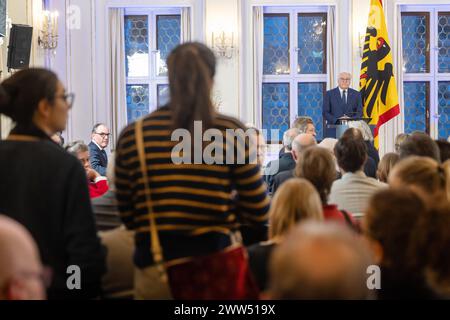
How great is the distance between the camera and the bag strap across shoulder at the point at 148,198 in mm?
2469

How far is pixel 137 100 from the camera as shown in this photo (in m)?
12.4

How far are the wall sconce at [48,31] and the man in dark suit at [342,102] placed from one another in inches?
161

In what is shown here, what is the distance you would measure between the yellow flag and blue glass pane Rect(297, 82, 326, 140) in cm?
179

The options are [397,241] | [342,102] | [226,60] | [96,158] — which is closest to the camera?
[397,241]

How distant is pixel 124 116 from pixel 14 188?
32.1ft

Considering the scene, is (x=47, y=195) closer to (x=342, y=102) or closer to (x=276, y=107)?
(x=342, y=102)

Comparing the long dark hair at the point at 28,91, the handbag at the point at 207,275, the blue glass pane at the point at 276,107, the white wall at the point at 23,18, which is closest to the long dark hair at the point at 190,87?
the handbag at the point at 207,275

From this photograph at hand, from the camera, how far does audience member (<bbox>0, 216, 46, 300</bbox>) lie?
1.59 m

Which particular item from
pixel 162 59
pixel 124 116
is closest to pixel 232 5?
pixel 162 59

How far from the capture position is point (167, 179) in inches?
98.0

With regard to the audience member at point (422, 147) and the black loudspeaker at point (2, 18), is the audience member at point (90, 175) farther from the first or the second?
the audience member at point (422, 147)

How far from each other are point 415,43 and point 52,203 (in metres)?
10.9

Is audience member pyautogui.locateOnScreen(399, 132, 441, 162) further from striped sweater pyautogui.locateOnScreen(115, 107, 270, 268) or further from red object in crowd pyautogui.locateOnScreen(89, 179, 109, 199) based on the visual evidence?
red object in crowd pyautogui.locateOnScreen(89, 179, 109, 199)

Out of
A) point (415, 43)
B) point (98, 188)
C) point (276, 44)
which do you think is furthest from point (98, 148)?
point (415, 43)
